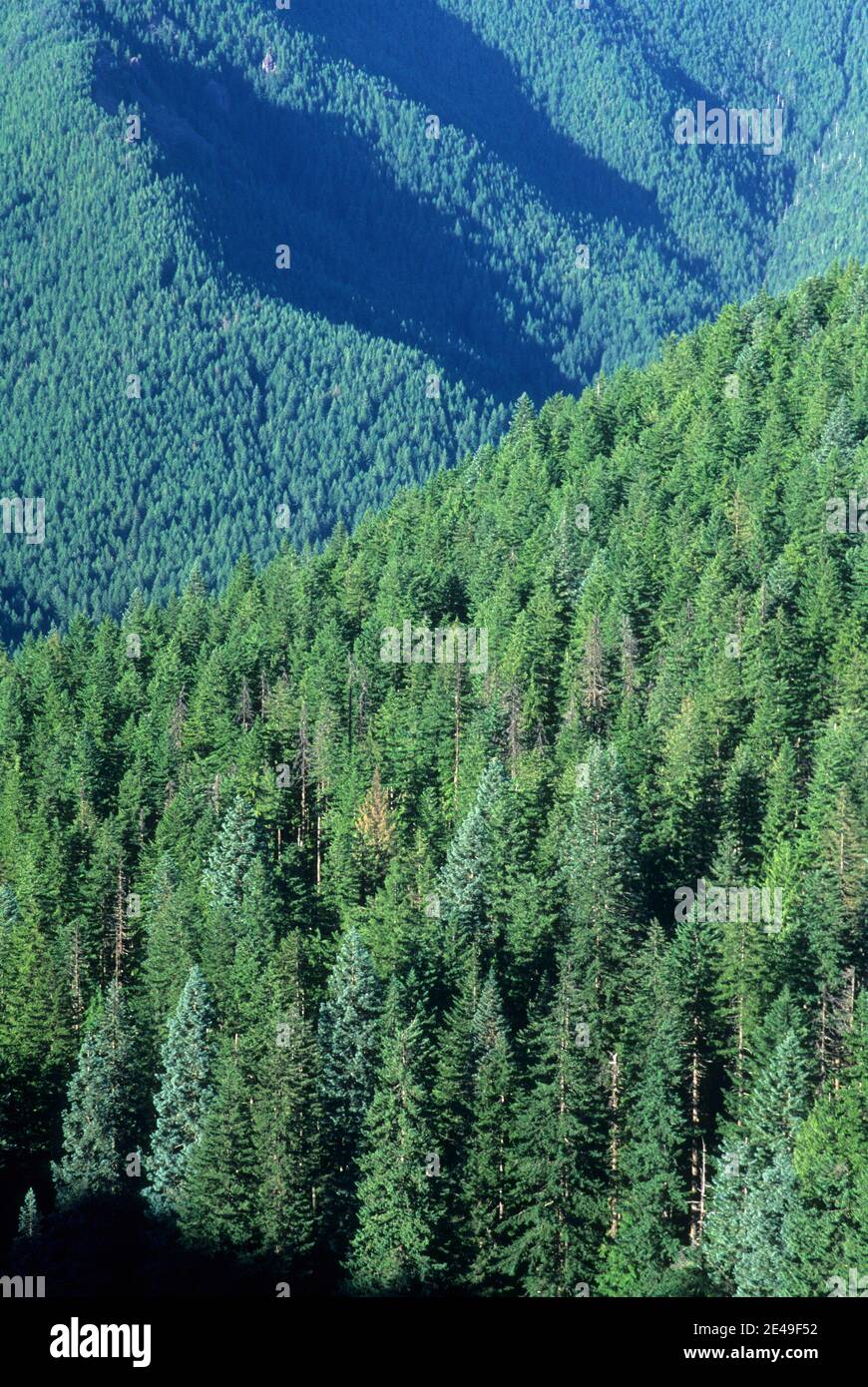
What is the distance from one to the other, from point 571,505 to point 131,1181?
56.0 meters

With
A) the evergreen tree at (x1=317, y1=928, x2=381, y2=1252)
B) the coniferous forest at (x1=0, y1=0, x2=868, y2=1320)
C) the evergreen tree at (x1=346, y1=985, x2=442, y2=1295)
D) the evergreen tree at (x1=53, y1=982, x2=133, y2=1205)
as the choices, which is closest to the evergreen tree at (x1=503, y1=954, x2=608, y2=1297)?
the coniferous forest at (x1=0, y1=0, x2=868, y2=1320)

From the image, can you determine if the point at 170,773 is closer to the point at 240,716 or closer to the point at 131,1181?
the point at 240,716

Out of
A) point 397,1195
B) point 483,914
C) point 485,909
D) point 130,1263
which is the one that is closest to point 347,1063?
point 397,1195

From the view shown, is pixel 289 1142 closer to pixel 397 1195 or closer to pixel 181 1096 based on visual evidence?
pixel 397 1195

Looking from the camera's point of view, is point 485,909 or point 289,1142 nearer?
point 289,1142

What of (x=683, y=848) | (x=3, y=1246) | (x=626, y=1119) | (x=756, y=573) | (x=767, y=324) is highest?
(x=767, y=324)

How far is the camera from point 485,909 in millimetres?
79562

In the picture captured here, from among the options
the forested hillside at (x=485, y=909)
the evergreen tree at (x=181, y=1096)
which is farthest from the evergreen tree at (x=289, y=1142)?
the evergreen tree at (x=181, y=1096)

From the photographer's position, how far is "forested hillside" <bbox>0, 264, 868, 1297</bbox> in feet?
217

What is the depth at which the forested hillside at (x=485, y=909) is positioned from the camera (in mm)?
66125

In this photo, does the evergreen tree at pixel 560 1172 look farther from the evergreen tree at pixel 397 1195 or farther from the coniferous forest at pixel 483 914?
the evergreen tree at pixel 397 1195

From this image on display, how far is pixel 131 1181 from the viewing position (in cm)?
7694

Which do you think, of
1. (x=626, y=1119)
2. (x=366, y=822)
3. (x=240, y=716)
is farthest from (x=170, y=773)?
(x=626, y=1119)

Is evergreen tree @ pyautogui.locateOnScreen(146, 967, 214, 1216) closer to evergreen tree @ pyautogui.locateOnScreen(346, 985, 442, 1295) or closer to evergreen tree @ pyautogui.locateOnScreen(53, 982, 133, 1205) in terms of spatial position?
evergreen tree @ pyautogui.locateOnScreen(53, 982, 133, 1205)
